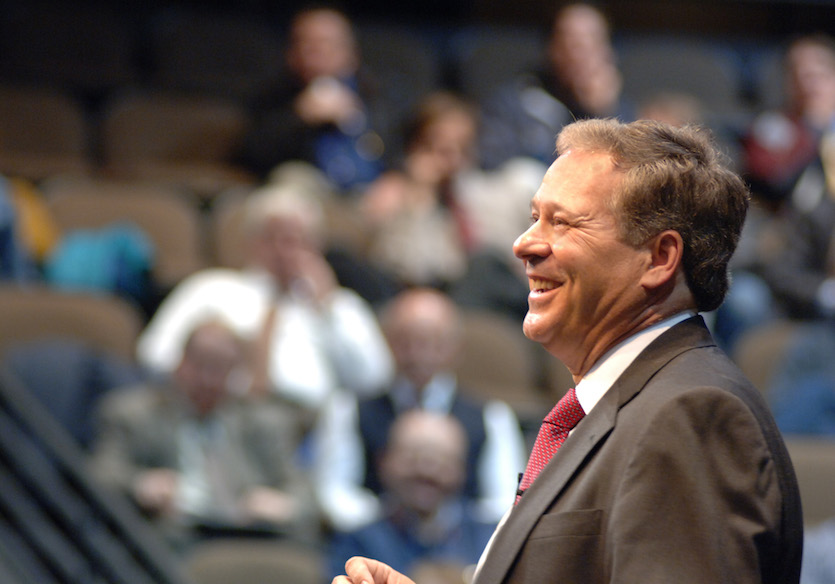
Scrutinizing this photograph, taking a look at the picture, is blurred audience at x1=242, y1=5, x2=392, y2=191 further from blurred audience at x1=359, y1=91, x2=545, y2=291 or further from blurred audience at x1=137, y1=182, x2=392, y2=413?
blurred audience at x1=137, y1=182, x2=392, y2=413

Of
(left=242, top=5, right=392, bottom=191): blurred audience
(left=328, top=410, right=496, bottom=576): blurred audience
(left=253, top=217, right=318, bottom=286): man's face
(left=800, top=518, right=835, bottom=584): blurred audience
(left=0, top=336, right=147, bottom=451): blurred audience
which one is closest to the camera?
(left=800, top=518, right=835, bottom=584): blurred audience

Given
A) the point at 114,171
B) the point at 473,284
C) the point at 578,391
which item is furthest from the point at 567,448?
the point at 114,171

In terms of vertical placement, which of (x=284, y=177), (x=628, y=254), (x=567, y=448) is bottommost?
(x=567, y=448)

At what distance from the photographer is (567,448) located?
107 cm

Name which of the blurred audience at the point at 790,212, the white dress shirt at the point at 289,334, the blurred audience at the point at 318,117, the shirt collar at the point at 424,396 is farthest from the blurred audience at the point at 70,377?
the blurred audience at the point at 790,212

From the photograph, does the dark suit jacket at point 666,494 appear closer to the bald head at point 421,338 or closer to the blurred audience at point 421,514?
the blurred audience at point 421,514

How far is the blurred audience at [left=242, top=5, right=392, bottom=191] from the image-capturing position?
4320mm

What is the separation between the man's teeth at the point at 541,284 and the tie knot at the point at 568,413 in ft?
0.35

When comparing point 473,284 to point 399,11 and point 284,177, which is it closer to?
point 284,177

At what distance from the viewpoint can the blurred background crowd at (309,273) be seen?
2.90 m

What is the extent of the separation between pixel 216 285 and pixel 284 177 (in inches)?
29.4

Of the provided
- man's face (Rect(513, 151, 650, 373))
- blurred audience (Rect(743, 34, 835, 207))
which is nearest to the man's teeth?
man's face (Rect(513, 151, 650, 373))

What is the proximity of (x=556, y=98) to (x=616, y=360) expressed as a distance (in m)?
3.53

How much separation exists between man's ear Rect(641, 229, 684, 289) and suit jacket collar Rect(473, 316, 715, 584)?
0.05m
